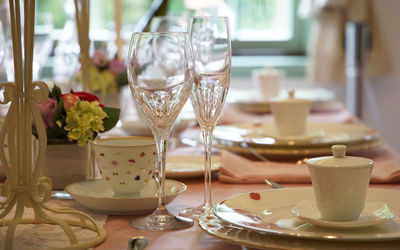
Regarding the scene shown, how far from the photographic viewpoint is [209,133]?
95 cm

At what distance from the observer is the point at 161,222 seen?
0.87 m

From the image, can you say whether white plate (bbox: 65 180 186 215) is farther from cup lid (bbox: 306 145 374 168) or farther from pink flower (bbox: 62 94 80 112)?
cup lid (bbox: 306 145 374 168)

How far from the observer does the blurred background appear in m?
2.39

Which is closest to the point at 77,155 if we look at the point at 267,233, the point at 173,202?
the point at 173,202

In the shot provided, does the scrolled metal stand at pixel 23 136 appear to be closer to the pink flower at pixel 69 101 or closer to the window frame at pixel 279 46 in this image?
the pink flower at pixel 69 101

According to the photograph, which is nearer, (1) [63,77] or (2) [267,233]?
(2) [267,233]

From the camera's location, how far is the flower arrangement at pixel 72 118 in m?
1.06

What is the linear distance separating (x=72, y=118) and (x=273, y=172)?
1.19ft

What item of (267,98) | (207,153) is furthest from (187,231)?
(267,98)

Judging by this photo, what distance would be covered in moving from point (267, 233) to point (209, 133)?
0.26 meters

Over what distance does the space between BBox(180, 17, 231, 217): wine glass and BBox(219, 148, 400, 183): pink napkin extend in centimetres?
20

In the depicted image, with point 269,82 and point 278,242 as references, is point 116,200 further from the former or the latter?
point 269,82

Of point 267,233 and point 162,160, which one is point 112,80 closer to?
point 162,160

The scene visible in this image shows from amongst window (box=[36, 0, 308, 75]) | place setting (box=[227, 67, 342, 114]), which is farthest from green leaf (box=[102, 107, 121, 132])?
window (box=[36, 0, 308, 75])
